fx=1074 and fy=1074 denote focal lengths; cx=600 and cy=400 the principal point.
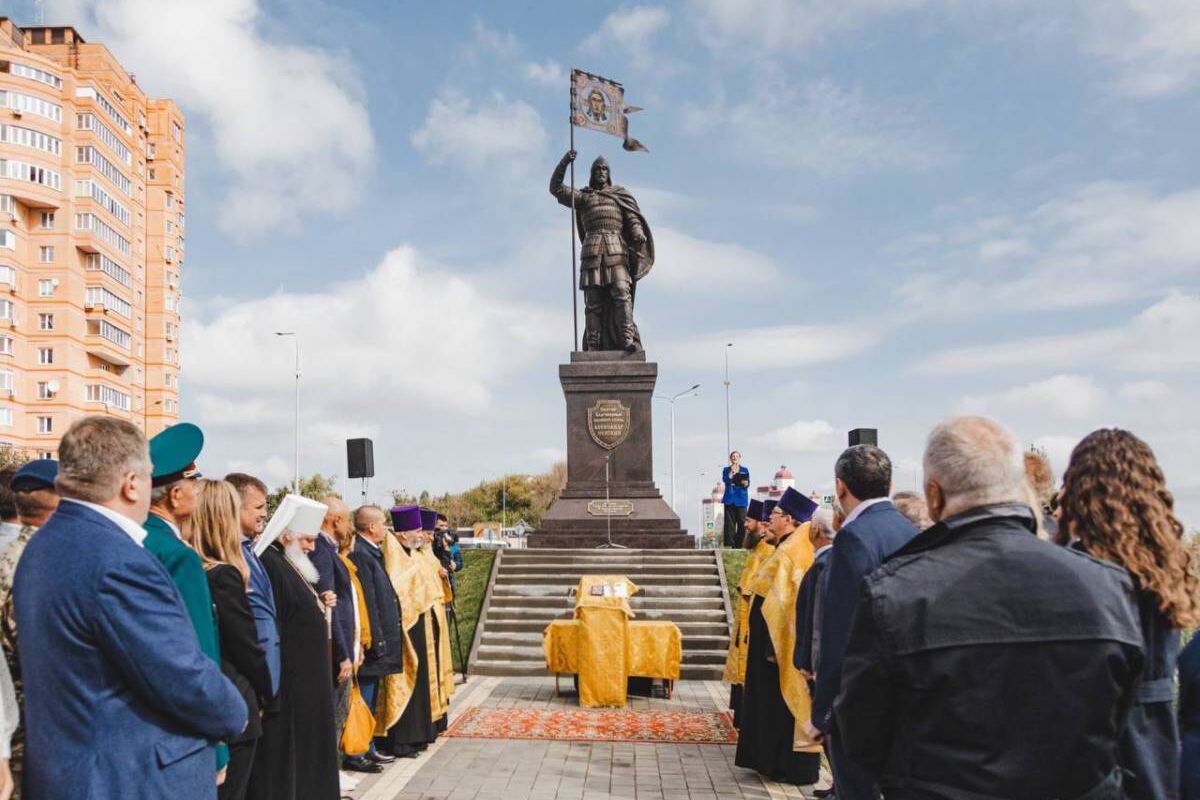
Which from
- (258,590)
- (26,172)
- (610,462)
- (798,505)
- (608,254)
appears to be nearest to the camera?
(258,590)

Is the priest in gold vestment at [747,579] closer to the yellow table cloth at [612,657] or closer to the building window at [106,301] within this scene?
the yellow table cloth at [612,657]

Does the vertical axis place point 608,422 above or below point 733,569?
above

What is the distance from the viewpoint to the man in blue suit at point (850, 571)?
4.22 m

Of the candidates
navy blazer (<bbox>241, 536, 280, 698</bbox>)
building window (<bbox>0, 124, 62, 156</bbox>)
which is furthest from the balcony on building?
navy blazer (<bbox>241, 536, 280, 698</bbox>)

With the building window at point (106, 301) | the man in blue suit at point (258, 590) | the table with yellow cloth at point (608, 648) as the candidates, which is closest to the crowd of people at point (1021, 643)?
the man in blue suit at point (258, 590)

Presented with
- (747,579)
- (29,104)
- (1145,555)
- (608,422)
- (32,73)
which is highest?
(32,73)

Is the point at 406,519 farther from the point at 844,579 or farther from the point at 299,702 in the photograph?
the point at 844,579

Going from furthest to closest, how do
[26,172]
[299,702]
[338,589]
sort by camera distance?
[26,172], [338,589], [299,702]

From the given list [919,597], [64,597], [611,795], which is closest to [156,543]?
[64,597]

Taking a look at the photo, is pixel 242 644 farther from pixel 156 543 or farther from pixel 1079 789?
pixel 1079 789

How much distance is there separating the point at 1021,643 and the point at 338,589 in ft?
18.5

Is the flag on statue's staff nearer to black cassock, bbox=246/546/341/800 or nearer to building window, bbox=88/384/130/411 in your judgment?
Result: black cassock, bbox=246/546/341/800

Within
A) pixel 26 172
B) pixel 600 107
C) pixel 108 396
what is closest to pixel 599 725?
pixel 600 107

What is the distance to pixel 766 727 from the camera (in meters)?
7.95
